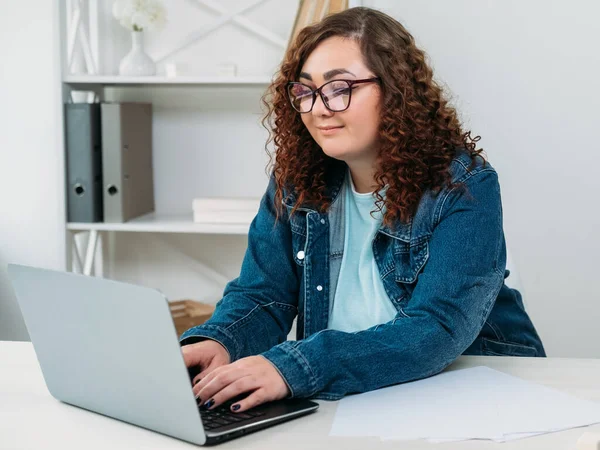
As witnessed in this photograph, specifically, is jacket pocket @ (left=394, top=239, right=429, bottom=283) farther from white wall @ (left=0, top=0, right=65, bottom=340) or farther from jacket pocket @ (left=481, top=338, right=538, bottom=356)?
white wall @ (left=0, top=0, right=65, bottom=340)

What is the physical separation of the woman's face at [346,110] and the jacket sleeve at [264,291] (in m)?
0.18

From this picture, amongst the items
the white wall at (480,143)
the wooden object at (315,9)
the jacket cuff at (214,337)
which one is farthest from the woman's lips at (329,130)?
the white wall at (480,143)

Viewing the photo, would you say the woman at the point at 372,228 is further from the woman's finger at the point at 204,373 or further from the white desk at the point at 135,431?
the white desk at the point at 135,431

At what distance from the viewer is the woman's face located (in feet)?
4.73

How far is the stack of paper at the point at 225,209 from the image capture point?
7.95ft

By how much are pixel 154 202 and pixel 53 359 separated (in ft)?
5.29

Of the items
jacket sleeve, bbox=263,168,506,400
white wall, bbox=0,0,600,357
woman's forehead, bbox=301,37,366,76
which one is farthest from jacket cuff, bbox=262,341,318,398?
white wall, bbox=0,0,600,357

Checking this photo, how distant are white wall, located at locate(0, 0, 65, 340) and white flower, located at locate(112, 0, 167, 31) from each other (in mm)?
308

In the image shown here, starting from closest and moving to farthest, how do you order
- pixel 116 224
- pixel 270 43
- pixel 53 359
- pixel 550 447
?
pixel 550 447
pixel 53 359
pixel 116 224
pixel 270 43

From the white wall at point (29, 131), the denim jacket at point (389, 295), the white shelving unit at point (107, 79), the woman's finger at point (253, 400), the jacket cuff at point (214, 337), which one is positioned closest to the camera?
the woman's finger at point (253, 400)

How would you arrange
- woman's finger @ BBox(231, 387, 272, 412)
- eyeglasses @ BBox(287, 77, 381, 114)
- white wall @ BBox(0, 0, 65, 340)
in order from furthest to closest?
white wall @ BBox(0, 0, 65, 340)
eyeglasses @ BBox(287, 77, 381, 114)
woman's finger @ BBox(231, 387, 272, 412)

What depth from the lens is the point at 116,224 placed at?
2.43 m

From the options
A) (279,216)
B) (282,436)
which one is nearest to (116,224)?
(279,216)

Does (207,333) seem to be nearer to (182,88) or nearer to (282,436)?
(282,436)
